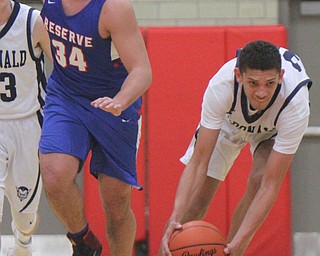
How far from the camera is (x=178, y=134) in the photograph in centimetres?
835

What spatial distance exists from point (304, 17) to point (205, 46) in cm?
94

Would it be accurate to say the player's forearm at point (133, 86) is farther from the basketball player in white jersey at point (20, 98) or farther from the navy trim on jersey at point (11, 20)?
the navy trim on jersey at point (11, 20)

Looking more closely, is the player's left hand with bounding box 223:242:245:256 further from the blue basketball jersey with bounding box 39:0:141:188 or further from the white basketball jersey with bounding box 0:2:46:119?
the white basketball jersey with bounding box 0:2:46:119

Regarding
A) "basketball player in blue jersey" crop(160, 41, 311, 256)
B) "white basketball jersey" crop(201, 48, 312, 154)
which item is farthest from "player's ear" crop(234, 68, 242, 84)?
"white basketball jersey" crop(201, 48, 312, 154)

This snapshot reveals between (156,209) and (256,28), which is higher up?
(256,28)

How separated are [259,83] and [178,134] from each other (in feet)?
8.58

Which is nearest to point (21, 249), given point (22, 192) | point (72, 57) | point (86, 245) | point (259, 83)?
point (22, 192)

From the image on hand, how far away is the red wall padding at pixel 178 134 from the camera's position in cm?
827

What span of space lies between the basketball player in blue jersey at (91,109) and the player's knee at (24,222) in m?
0.94

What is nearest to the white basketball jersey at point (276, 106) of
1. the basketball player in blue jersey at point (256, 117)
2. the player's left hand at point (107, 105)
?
the basketball player in blue jersey at point (256, 117)

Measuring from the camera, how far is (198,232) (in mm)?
5969

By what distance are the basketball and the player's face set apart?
32.8 inches

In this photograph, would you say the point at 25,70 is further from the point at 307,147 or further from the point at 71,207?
the point at 307,147

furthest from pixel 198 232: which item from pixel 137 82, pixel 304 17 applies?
pixel 304 17
